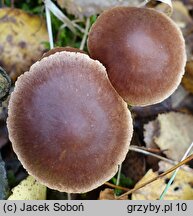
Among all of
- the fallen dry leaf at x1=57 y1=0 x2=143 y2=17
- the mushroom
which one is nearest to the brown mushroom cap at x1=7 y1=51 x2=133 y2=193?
the mushroom

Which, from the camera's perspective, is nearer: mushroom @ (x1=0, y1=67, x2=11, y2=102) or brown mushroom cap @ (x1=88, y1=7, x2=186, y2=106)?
brown mushroom cap @ (x1=88, y1=7, x2=186, y2=106)

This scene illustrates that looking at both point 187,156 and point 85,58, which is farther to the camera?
point 187,156

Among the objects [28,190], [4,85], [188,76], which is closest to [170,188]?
[188,76]

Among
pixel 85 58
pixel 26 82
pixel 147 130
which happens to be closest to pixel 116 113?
pixel 85 58

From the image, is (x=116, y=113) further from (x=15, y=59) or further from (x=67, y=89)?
(x=15, y=59)

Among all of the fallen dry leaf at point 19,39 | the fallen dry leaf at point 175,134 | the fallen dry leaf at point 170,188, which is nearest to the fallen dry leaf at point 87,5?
the fallen dry leaf at point 19,39

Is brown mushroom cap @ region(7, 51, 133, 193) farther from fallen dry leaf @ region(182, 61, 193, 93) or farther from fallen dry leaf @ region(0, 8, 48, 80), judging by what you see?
fallen dry leaf @ region(182, 61, 193, 93)
